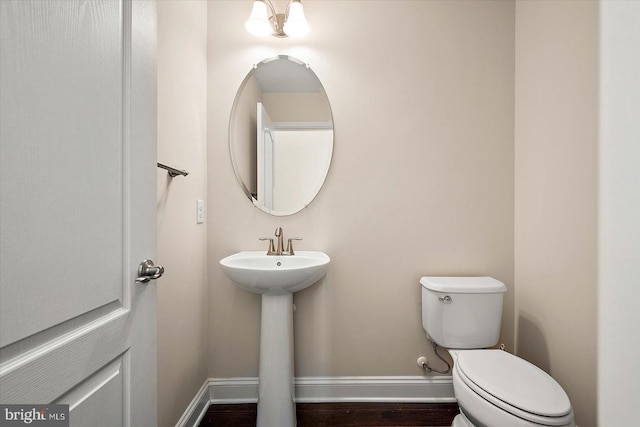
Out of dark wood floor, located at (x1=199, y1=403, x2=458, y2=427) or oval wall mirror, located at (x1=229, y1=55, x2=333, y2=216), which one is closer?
dark wood floor, located at (x1=199, y1=403, x2=458, y2=427)

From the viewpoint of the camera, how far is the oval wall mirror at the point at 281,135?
164 cm

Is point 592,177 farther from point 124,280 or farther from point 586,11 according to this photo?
point 124,280

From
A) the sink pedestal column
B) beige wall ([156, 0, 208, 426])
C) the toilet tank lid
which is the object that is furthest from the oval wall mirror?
the toilet tank lid

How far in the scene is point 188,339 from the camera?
1397mm

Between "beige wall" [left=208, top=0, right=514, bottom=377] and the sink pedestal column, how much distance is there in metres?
0.25

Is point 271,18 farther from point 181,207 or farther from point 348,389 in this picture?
point 348,389

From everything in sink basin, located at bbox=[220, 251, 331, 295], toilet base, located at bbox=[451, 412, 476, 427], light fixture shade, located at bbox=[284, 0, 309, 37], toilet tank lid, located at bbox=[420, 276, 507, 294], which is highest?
light fixture shade, located at bbox=[284, 0, 309, 37]

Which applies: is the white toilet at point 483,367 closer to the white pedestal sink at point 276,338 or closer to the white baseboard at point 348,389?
the white baseboard at point 348,389

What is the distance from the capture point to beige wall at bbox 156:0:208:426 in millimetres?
1175

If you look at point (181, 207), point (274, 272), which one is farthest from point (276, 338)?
point (181, 207)

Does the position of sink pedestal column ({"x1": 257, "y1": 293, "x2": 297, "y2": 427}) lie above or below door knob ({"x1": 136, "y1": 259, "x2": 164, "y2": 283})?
below

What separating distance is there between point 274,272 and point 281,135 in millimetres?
811

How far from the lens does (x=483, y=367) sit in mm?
1158

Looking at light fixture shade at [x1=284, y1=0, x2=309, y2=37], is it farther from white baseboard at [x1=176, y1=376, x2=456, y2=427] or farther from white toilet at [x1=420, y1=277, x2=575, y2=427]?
white baseboard at [x1=176, y1=376, x2=456, y2=427]
